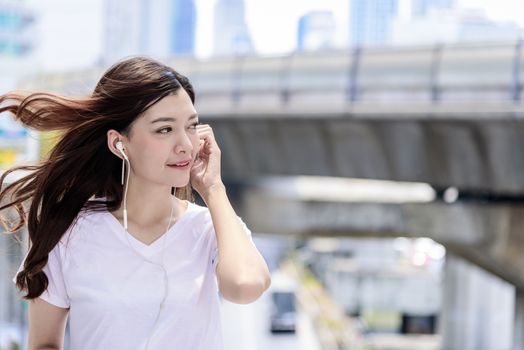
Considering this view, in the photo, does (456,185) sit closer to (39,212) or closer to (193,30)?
(193,30)

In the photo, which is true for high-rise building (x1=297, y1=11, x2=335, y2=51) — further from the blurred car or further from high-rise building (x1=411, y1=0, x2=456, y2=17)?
the blurred car

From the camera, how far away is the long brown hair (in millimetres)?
2379

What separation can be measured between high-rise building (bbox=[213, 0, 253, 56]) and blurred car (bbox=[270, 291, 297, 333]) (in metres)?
3.74

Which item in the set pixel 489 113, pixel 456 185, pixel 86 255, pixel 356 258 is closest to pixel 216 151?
pixel 86 255

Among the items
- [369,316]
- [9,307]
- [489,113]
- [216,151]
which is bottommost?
[369,316]

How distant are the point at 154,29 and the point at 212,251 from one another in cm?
1171

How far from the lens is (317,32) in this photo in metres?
12.6

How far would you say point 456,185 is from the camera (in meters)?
12.7

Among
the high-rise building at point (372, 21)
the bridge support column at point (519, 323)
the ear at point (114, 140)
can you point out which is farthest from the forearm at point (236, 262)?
the bridge support column at point (519, 323)

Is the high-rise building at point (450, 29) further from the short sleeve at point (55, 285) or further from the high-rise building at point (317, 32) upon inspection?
the short sleeve at point (55, 285)

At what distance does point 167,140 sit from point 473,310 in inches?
819

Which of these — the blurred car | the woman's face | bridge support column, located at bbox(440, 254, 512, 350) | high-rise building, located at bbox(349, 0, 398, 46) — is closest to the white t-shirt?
the woman's face

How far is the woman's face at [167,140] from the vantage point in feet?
7.77

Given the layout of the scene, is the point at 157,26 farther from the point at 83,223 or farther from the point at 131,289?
the point at 131,289
